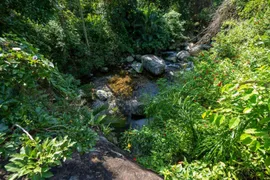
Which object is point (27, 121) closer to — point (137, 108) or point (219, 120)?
point (219, 120)

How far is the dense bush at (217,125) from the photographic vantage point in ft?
2.87

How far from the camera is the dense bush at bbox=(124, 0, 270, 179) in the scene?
A: 87 centimetres

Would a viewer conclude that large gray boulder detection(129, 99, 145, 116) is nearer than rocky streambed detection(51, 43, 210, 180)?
No

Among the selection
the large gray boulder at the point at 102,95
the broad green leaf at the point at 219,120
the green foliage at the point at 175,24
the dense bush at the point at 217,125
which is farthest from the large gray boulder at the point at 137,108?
the green foliage at the point at 175,24

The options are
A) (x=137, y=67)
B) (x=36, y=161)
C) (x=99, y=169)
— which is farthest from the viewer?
(x=137, y=67)

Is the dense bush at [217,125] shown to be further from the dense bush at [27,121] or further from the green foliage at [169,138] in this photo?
the dense bush at [27,121]

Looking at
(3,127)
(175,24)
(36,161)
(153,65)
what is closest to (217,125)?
(36,161)

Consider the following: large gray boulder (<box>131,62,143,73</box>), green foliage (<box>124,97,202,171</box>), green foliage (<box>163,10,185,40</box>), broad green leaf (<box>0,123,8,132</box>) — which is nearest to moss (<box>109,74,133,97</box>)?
large gray boulder (<box>131,62,143,73</box>)

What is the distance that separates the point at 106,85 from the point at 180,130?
147 inches

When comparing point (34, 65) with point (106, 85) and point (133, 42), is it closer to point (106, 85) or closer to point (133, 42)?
point (106, 85)

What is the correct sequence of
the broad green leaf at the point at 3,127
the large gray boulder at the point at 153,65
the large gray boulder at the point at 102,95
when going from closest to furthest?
the broad green leaf at the point at 3,127 → the large gray boulder at the point at 102,95 → the large gray boulder at the point at 153,65

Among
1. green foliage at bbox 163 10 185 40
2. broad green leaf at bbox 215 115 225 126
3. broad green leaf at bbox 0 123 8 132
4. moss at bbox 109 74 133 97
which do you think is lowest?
moss at bbox 109 74 133 97

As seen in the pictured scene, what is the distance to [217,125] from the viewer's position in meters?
0.83

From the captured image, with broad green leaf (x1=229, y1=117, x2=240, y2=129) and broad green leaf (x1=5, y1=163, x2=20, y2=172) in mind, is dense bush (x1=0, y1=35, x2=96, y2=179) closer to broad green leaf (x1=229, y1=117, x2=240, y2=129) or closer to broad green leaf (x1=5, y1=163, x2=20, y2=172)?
broad green leaf (x1=5, y1=163, x2=20, y2=172)
